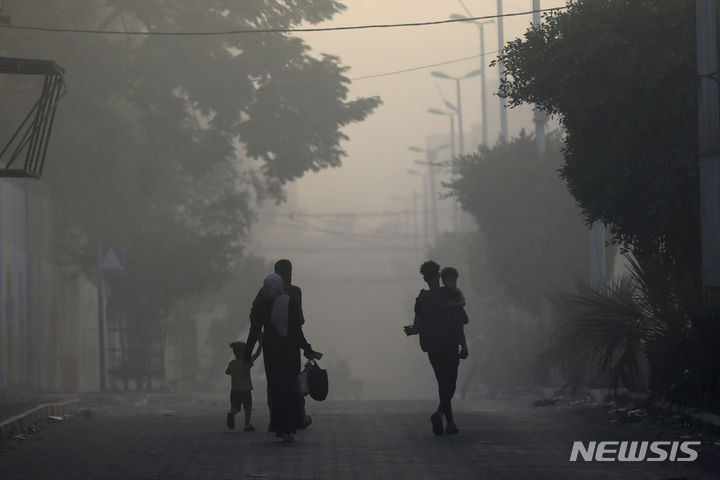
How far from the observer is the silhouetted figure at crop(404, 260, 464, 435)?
1538 cm

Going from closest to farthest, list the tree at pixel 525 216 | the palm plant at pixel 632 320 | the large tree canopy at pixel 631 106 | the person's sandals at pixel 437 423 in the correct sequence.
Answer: the person's sandals at pixel 437 423 < the palm plant at pixel 632 320 < the large tree canopy at pixel 631 106 < the tree at pixel 525 216

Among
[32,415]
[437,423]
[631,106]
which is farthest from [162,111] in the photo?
[437,423]

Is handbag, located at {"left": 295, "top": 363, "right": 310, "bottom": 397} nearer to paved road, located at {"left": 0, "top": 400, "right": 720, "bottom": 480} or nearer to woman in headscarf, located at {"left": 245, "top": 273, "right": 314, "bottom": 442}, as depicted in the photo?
woman in headscarf, located at {"left": 245, "top": 273, "right": 314, "bottom": 442}

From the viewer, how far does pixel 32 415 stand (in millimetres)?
18984

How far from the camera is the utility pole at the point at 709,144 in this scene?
16984 mm

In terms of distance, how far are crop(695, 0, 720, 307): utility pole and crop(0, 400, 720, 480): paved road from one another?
7.12 ft

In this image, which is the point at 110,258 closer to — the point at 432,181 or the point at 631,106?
the point at 631,106

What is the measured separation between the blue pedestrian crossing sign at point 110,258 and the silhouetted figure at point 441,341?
594 inches

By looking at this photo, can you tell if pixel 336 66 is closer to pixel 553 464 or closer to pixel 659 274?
pixel 659 274

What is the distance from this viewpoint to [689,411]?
15688 mm

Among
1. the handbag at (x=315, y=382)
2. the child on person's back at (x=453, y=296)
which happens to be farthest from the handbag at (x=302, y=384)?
the child on person's back at (x=453, y=296)

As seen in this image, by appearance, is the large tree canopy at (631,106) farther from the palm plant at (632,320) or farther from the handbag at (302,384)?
the handbag at (302,384)

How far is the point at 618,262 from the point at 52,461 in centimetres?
6151

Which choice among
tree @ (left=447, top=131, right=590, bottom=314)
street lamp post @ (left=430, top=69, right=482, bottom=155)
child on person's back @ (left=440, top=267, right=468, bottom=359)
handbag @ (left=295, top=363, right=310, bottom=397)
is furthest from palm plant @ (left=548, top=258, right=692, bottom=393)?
street lamp post @ (left=430, top=69, right=482, bottom=155)
